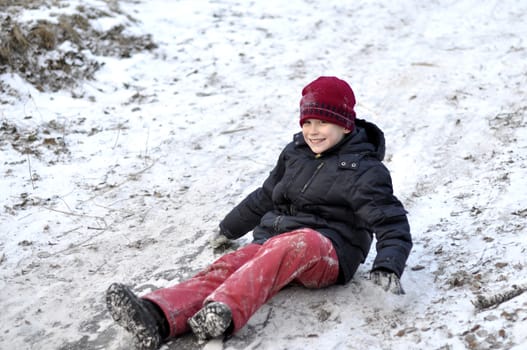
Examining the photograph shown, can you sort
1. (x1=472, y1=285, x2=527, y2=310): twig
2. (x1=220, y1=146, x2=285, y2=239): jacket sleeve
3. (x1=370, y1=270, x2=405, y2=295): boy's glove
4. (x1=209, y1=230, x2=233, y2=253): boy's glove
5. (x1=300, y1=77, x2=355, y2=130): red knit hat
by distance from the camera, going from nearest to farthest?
(x1=472, y1=285, x2=527, y2=310): twig, (x1=370, y1=270, x2=405, y2=295): boy's glove, (x1=300, y1=77, x2=355, y2=130): red knit hat, (x1=220, y1=146, x2=285, y2=239): jacket sleeve, (x1=209, y1=230, x2=233, y2=253): boy's glove

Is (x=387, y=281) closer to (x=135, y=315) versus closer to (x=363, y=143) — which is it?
(x=363, y=143)

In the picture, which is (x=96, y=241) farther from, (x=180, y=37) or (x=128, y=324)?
(x=180, y=37)

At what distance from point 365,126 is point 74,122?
355 cm

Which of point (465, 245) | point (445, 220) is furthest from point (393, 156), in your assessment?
point (465, 245)

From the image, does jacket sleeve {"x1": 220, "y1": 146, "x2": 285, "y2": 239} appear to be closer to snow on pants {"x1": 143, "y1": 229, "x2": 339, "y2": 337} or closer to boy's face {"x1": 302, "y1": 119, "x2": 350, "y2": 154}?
boy's face {"x1": 302, "y1": 119, "x2": 350, "y2": 154}

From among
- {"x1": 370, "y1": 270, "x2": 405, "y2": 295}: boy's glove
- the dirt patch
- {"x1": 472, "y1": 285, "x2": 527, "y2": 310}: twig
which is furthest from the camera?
the dirt patch

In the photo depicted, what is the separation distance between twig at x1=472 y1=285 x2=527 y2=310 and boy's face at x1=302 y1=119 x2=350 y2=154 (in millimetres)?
1170

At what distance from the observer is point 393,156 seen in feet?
18.2

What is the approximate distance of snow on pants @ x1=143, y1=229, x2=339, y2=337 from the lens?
3002mm

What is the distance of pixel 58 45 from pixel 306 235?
5070mm

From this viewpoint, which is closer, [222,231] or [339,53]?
[222,231]

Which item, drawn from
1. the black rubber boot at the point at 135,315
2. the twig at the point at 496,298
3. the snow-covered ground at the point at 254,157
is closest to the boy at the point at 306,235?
the black rubber boot at the point at 135,315

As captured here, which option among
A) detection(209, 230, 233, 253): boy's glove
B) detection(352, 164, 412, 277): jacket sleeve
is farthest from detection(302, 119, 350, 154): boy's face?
detection(209, 230, 233, 253): boy's glove

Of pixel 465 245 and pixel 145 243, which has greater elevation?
pixel 465 245
